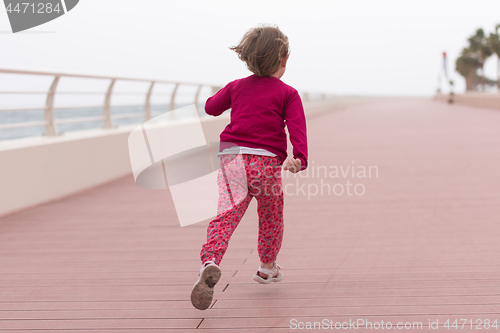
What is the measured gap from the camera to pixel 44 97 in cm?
621

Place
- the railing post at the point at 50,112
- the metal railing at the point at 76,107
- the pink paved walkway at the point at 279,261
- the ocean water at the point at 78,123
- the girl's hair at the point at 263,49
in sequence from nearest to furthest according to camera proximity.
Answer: the girl's hair at the point at 263,49 → the pink paved walkway at the point at 279,261 → the metal railing at the point at 76,107 → the railing post at the point at 50,112 → the ocean water at the point at 78,123

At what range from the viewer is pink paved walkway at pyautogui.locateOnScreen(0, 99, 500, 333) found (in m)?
2.55

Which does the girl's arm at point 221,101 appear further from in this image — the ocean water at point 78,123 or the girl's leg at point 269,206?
the ocean water at point 78,123

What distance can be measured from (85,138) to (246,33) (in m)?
4.55

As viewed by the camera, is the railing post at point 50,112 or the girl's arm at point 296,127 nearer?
the girl's arm at point 296,127

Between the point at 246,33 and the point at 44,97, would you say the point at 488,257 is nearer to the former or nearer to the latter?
the point at 246,33

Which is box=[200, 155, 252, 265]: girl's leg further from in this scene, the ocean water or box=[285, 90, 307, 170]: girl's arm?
the ocean water

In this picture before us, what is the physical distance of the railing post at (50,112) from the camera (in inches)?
245

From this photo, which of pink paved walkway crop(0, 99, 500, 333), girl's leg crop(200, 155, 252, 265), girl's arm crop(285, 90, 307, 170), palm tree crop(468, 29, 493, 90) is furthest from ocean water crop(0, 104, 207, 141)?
palm tree crop(468, 29, 493, 90)

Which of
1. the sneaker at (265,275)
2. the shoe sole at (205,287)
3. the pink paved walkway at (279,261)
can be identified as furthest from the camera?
the sneaker at (265,275)

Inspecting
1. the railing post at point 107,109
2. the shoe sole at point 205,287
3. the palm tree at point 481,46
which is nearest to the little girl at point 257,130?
the shoe sole at point 205,287

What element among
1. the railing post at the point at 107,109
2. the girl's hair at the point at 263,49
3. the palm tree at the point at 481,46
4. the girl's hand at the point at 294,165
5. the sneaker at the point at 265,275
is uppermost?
the girl's hair at the point at 263,49

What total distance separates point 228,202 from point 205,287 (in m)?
0.44

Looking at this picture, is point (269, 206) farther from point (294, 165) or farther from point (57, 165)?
point (57, 165)
